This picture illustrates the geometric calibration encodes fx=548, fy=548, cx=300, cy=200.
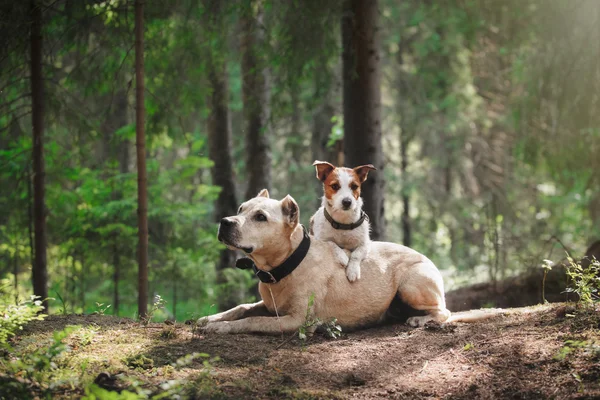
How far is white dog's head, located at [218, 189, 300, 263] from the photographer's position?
5449 millimetres

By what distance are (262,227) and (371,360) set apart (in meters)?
1.71

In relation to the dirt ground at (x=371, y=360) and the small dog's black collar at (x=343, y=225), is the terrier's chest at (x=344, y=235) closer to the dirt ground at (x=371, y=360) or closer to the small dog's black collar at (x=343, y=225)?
the small dog's black collar at (x=343, y=225)

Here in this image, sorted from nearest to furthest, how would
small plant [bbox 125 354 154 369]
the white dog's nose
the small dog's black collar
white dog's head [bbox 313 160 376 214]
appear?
small plant [bbox 125 354 154 369]
the white dog's nose
white dog's head [bbox 313 160 376 214]
the small dog's black collar

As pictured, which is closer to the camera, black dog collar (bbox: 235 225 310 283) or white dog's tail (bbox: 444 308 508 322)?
black dog collar (bbox: 235 225 310 283)

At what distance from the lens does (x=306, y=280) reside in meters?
5.93

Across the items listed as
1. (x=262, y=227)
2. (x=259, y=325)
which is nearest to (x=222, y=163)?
(x=262, y=227)

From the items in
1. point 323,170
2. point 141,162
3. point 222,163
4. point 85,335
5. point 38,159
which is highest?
point 222,163

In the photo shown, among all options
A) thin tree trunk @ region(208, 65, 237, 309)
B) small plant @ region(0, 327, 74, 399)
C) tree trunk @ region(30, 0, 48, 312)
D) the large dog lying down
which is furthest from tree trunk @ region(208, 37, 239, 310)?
small plant @ region(0, 327, 74, 399)

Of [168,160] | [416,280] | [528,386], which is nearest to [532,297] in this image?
[416,280]

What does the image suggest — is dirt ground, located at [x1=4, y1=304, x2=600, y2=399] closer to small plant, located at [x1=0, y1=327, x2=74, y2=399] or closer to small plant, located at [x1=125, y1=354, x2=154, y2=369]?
small plant, located at [x1=125, y1=354, x2=154, y2=369]

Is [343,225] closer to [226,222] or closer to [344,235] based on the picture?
[344,235]

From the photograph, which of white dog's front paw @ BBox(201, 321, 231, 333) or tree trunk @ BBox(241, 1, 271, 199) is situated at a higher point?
tree trunk @ BBox(241, 1, 271, 199)

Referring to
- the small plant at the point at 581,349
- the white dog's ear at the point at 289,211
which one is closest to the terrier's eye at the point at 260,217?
the white dog's ear at the point at 289,211

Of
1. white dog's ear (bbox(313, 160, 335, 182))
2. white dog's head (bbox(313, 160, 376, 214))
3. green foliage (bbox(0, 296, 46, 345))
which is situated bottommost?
green foliage (bbox(0, 296, 46, 345))
